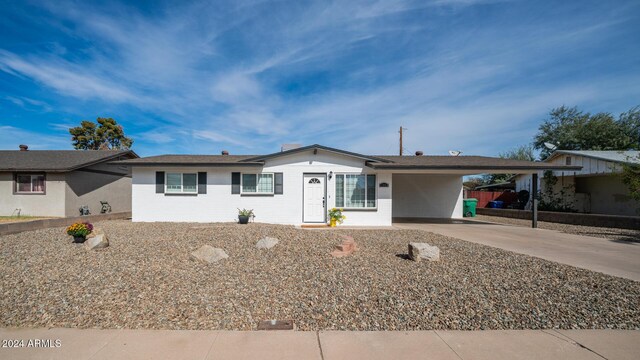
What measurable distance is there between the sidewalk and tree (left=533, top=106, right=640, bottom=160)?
32384 mm

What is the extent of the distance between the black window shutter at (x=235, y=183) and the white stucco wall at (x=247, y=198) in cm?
17

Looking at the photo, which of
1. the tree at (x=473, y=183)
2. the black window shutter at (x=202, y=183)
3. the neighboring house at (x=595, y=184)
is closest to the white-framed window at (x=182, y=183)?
the black window shutter at (x=202, y=183)

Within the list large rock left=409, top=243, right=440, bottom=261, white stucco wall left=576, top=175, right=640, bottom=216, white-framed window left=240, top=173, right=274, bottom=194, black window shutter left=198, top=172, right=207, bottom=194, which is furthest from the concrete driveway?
black window shutter left=198, top=172, right=207, bottom=194

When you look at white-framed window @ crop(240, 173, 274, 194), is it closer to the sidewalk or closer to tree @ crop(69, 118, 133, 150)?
the sidewalk

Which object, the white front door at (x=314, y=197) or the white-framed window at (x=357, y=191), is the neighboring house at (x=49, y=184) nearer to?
the white front door at (x=314, y=197)

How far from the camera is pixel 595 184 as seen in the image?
16.8m

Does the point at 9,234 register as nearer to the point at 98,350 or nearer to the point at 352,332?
the point at 98,350

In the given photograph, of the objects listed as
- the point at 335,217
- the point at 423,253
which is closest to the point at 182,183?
the point at 335,217

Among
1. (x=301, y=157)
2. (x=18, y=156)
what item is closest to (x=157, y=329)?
(x=301, y=157)

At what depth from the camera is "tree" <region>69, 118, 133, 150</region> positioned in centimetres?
3128

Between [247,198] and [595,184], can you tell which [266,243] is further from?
[595,184]

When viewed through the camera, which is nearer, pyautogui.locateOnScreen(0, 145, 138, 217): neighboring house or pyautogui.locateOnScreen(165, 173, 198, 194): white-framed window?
pyautogui.locateOnScreen(165, 173, 198, 194): white-framed window

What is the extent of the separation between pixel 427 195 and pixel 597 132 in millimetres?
23846

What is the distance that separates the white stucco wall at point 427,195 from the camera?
1622 centimetres
